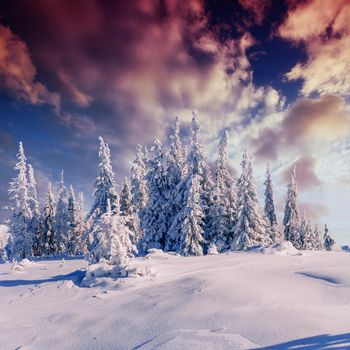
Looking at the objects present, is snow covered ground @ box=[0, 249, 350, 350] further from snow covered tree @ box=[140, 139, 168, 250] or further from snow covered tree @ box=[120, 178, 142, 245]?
snow covered tree @ box=[120, 178, 142, 245]

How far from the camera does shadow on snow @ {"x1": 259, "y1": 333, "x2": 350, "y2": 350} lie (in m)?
6.15

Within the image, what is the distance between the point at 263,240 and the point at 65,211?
122ft

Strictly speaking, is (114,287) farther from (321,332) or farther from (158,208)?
(158,208)

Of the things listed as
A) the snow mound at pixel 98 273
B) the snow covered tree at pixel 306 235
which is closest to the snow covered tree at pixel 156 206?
the snow mound at pixel 98 273

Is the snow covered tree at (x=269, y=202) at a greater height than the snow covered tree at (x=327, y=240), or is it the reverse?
the snow covered tree at (x=269, y=202)

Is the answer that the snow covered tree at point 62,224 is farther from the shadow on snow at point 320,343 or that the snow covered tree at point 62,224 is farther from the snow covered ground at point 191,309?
the shadow on snow at point 320,343

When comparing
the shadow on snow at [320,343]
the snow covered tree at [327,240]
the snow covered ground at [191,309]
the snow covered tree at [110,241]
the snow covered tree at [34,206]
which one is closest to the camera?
the shadow on snow at [320,343]

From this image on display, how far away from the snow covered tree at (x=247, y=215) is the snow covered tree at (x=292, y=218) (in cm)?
1923

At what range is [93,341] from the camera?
8.23 meters

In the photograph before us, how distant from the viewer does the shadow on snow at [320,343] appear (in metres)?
6.15

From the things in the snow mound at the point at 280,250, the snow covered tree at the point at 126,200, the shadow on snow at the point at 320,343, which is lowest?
the shadow on snow at the point at 320,343

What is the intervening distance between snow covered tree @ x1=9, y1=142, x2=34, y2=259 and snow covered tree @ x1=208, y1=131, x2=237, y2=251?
1073 inches

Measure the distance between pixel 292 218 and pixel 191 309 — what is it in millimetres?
45024

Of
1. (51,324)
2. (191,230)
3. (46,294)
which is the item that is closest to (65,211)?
(191,230)
